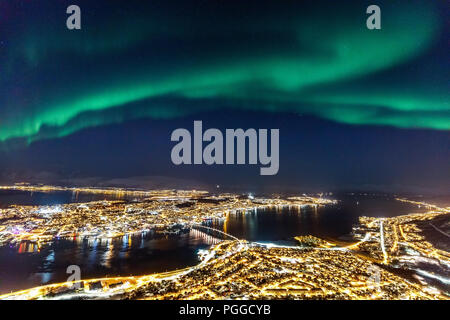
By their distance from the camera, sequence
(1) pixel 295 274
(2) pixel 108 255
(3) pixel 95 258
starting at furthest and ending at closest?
(2) pixel 108 255
(3) pixel 95 258
(1) pixel 295 274

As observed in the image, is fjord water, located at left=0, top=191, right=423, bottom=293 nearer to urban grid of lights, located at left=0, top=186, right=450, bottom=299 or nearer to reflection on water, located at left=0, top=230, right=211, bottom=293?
reflection on water, located at left=0, top=230, right=211, bottom=293

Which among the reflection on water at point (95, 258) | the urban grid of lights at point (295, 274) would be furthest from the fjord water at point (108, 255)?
the urban grid of lights at point (295, 274)

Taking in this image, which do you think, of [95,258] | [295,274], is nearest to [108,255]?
[95,258]

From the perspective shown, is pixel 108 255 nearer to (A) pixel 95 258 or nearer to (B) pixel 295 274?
(A) pixel 95 258

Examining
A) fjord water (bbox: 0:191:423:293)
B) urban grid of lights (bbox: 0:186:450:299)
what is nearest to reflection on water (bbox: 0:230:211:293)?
fjord water (bbox: 0:191:423:293)

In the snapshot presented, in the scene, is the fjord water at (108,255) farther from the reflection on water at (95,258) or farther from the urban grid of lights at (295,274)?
the urban grid of lights at (295,274)

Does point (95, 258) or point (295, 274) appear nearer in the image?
point (295, 274)

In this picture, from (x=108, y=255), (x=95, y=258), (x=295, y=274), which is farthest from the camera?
(x=108, y=255)

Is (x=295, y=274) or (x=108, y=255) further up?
(x=295, y=274)

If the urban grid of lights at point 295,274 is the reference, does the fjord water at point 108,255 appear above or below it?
below
